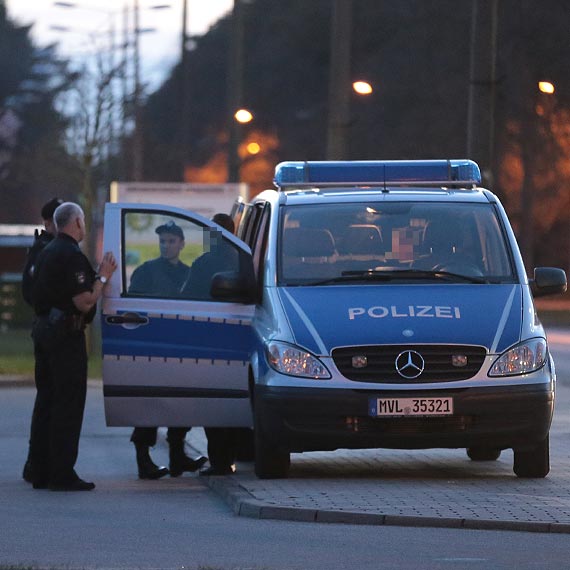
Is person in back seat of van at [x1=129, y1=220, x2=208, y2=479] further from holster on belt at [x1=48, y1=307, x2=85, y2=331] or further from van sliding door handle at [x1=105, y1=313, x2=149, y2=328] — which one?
holster on belt at [x1=48, y1=307, x2=85, y2=331]

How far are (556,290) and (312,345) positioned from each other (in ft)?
6.16

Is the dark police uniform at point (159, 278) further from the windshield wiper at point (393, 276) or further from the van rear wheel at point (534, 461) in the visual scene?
the van rear wheel at point (534, 461)

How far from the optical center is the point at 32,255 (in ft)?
43.8

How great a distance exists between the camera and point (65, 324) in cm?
1248

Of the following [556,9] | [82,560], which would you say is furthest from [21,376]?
[556,9]

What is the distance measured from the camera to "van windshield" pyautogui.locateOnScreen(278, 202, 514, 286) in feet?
41.9

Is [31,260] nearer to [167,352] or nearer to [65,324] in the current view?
[65,324]

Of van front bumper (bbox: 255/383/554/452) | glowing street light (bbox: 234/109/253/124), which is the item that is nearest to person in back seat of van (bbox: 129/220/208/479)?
van front bumper (bbox: 255/383/554/452)

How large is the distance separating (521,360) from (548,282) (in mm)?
905

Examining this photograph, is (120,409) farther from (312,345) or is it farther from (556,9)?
(556,9)

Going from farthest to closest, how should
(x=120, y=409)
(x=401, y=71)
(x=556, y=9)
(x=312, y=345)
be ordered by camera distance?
1. (x=401, y=71)
2. (x=556, y=9)
3. (x=120, y=409)
4. (x=312, y=345)

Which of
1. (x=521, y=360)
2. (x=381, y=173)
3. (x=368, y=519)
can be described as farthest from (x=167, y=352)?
(x=368, y=519)

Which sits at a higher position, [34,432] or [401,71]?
[401,71]

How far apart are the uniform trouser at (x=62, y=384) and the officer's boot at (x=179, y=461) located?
4.24 feet
